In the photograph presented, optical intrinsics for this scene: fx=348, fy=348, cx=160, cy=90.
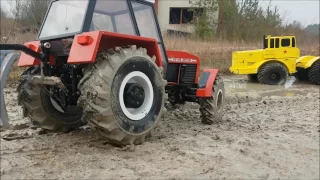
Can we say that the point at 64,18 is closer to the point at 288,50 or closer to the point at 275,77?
the point at 275,77

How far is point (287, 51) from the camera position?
45.2ft

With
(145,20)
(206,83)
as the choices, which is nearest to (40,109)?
(145,20)

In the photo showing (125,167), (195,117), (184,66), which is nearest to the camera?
(125,167)

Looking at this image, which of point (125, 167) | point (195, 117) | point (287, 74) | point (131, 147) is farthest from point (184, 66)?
point (287, 74)

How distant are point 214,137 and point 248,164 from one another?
1.08 m

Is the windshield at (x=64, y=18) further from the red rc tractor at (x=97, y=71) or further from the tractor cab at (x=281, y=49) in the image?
the tractor cab at (x=281, y=49)

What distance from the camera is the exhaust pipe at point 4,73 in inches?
128

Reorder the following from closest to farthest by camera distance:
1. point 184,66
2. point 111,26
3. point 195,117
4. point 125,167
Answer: point 125,167 < point 111,26 < point 184,66 < point 195,117

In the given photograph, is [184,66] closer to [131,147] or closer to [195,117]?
[195,117]

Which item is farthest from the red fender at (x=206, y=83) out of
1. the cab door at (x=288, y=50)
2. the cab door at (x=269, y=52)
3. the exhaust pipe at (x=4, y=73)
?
the cab door at (x=288, y=50)

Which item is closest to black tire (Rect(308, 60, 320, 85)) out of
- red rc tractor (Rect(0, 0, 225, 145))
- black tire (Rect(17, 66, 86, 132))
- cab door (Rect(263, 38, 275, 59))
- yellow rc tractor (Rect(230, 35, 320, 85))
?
yellow rc tractor (Rect(230, 35, 320, 85))

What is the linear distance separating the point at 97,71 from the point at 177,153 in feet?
3.96

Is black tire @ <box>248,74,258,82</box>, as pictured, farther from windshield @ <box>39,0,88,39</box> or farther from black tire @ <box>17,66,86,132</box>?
windshield @ <box>39,0,88,39</box>

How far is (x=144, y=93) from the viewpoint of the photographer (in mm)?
4078
